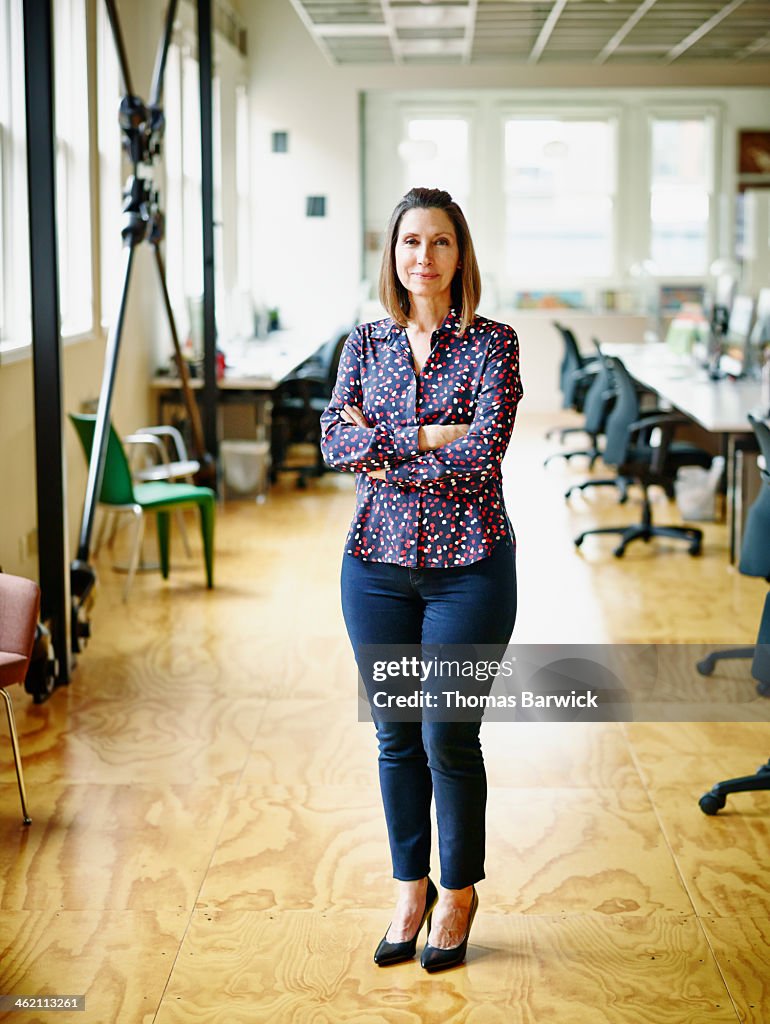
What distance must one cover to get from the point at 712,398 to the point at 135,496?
337cm

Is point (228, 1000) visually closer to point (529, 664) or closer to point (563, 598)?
point (529, 664)

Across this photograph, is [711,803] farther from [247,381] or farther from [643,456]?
[247,381]

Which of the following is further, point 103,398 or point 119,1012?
point 103,398

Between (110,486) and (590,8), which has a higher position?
(590,8)

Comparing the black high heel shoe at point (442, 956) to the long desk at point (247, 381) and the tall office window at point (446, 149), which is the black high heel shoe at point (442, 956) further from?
the tall office window at point (446, 149)

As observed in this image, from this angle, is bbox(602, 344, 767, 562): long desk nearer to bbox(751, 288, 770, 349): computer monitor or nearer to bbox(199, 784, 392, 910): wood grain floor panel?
bbox(751, 288, 770, 349): computer monitor

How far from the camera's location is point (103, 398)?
18.1ft

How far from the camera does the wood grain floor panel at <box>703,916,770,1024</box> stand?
8.46ft

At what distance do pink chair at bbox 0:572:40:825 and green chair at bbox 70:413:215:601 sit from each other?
7.53 ft

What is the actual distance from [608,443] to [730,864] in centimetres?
410

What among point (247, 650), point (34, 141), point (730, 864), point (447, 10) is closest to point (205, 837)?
point (730, 864)

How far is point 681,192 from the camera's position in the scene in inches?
550

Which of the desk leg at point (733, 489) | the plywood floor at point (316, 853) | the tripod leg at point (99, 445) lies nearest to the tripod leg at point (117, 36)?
the tripod leg at point (99, 445)

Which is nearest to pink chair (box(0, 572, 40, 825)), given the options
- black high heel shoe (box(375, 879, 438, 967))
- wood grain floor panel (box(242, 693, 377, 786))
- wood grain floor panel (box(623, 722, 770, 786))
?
wood grain floor panel (box(242, 693, 377, 786))
